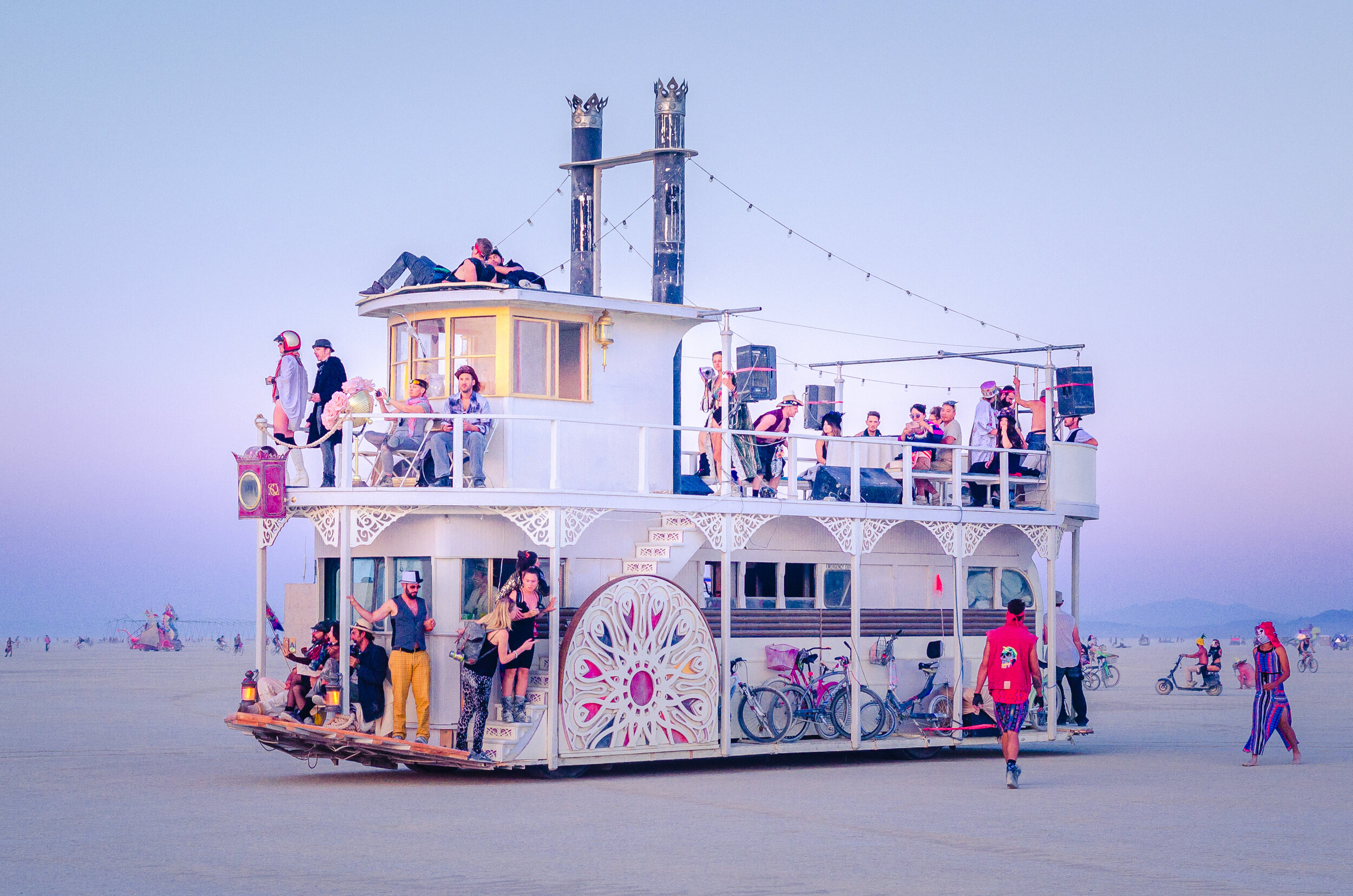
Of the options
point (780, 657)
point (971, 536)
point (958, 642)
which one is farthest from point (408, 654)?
point (971, 536)

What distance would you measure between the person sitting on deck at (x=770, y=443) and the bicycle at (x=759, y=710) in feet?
7.46

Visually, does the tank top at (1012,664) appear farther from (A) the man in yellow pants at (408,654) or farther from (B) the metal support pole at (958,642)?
(A) the man in yellow pants at (408,654)

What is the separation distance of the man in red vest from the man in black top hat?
7783mm

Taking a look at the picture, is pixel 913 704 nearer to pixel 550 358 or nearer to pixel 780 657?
pixel 780 657

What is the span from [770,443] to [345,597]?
21.2 feet

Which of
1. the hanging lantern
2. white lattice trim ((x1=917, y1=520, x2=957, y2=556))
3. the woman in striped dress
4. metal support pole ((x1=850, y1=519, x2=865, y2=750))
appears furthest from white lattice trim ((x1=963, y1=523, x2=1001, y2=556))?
the hanging lantern

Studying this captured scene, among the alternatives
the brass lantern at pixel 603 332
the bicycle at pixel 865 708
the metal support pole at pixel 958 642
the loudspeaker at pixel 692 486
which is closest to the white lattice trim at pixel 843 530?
the bicycle at pixel 865 708

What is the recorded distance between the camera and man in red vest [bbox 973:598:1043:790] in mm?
16938

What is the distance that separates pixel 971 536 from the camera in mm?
22078

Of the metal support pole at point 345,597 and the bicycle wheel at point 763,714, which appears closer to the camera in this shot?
the metal support pole at point 345,597

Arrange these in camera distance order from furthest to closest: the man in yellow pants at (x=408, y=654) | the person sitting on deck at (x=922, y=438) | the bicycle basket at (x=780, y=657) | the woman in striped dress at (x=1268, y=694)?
the person sitting on deck at (x=922, y=438) < the bicycle basket at (x=780, y=657) < the woman in striped dress at (x=1268, y=694) < the man in yellow pants at (x=408, y=654)

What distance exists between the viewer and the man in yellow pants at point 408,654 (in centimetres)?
1823

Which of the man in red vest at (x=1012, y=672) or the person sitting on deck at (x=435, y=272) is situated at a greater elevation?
the person sitting on deck at (x=435, y=272)

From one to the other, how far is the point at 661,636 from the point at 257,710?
4698 millimetres
